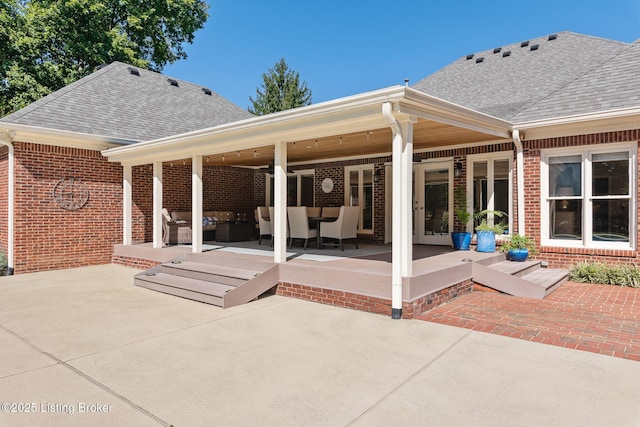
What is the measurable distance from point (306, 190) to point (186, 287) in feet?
19.5

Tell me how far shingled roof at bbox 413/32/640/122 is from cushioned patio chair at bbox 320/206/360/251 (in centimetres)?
383

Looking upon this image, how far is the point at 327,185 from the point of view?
11492 millimetres

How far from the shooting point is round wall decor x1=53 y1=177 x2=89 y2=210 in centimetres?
911

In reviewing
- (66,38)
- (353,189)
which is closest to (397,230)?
(353,189)

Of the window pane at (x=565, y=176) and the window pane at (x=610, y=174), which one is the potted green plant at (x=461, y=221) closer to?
the window pane at (x=565, y=176)

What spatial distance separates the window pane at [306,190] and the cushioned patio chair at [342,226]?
3.30 metres

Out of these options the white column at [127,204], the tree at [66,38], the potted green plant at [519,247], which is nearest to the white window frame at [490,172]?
the potted green plant at [519,247]

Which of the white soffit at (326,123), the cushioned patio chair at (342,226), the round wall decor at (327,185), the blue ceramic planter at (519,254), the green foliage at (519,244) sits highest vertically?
the white soffit at (326,123)

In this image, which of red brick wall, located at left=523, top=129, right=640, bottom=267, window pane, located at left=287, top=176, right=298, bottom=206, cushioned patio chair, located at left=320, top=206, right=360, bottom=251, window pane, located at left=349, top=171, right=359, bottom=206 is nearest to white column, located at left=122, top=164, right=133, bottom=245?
window pane, located at left=287, top=176, right=298, bottom=206

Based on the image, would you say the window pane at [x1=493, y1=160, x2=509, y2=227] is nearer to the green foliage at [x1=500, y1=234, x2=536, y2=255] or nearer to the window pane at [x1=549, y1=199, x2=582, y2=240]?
the green foliage at [x1=500, y1=234, x2=536, y2=255]

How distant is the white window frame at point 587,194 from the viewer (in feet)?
23.1

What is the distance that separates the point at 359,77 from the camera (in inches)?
1764

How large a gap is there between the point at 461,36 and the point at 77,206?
2096 centimetres

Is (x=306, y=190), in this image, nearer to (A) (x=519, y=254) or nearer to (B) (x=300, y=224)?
(B) (x=300, y=224)
